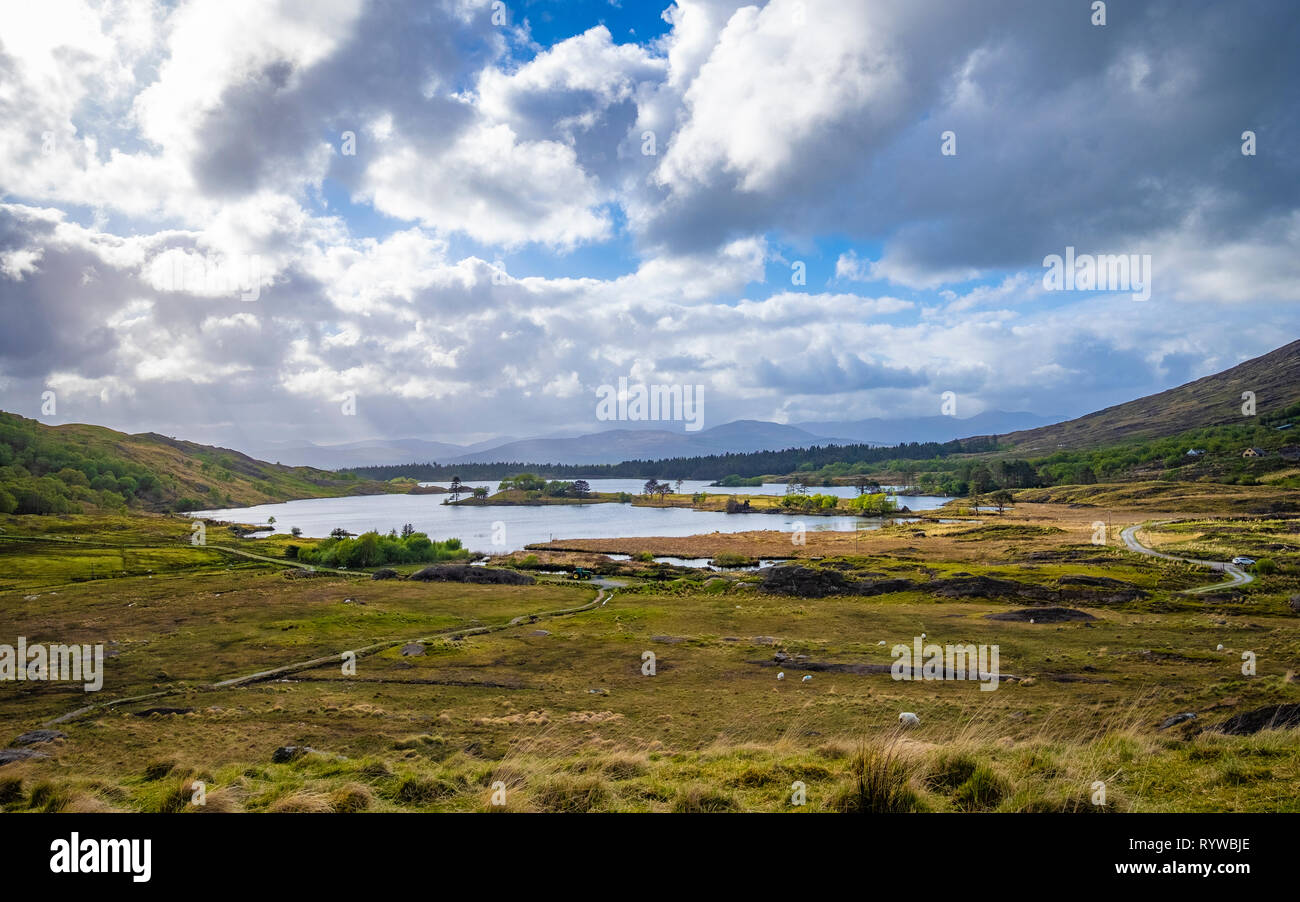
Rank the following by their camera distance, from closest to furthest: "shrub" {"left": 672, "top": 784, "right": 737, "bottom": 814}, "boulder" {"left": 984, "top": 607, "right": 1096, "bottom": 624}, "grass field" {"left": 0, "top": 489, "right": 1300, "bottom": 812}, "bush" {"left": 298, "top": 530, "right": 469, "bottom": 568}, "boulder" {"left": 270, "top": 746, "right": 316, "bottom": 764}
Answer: "shrub" {"left": 672, "top": 784, "right": 737, "bottom": 814} < "grass field" {"left": 0, "top": 489, "right": 1300, "bottom": 812} < "boulder" {"left": 270, "top": 746, "right": 316, "bottom": 764} < "boulder" {"left": 984, "top": 607, "right": 1096, "bottom": 624} < "bush" {"left": 298, "top": 530, "right": 469, "bottom": 568}

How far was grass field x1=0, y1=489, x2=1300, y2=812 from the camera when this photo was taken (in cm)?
999

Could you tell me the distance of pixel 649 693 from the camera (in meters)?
30.5

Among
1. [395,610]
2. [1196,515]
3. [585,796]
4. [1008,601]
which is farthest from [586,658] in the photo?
[1196,515]

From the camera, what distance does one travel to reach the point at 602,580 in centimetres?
8481

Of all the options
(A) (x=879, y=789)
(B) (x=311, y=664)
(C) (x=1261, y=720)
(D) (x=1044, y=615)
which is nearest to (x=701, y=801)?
(A) (x=879, y=789)

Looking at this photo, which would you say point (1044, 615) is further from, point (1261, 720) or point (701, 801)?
point (701, 801)

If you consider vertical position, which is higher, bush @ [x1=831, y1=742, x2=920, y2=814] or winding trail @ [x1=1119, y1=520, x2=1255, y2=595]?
bush @ [x1=831, y1=742, x2=920, y2=814]

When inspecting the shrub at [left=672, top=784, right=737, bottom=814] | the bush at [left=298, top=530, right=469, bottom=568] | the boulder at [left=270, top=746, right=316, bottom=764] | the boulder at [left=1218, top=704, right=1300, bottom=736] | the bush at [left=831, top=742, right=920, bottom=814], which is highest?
the bush at [left=831, top=742, right=920, bottom=814]

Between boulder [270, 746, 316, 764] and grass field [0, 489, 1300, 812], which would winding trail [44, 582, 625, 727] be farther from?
boulder [270, 746, 316, 764]

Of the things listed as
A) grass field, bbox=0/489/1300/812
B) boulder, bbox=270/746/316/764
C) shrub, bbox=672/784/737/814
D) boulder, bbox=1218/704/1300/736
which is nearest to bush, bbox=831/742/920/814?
grass field, bbox=0/489/1300/812

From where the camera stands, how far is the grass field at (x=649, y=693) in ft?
32.8

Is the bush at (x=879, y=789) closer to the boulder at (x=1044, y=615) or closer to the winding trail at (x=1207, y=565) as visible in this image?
the boulder at (x=1044, y=615)

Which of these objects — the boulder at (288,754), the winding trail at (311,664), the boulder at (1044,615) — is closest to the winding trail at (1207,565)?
the boulder at (1044,615)

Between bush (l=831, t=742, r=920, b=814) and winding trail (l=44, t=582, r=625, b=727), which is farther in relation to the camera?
winding trail (l=44, t=582, r=625, b=727)
